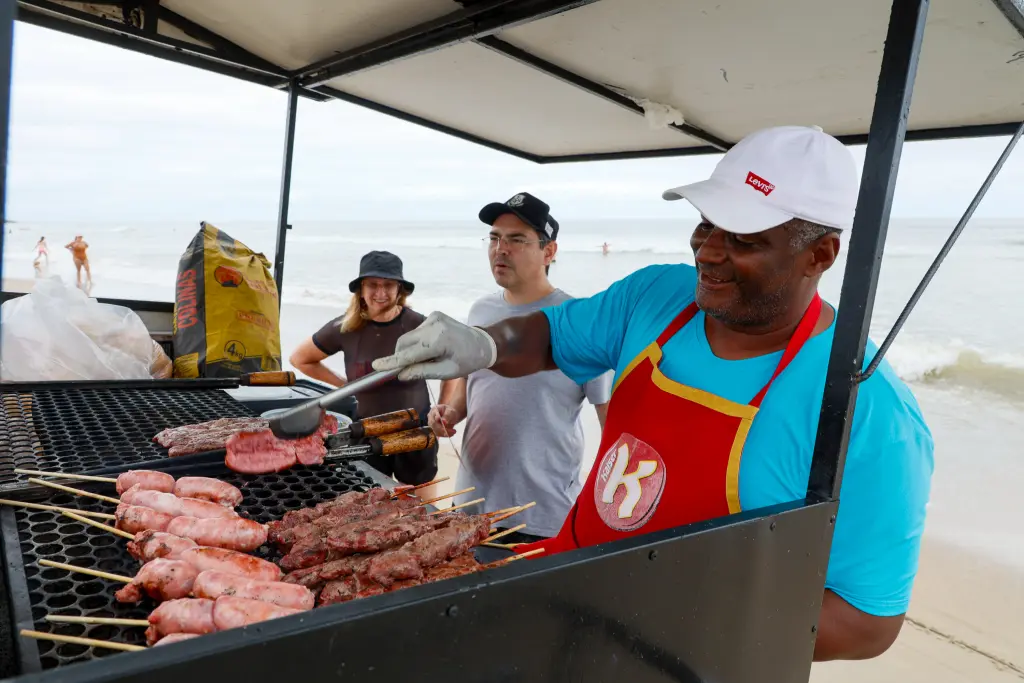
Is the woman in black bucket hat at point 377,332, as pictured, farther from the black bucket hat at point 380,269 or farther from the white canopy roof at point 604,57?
the white canopy roof at point 604,57

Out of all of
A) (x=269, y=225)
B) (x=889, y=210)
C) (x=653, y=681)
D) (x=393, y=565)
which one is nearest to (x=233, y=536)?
(x=393, y=565)

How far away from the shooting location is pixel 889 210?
1357 mm

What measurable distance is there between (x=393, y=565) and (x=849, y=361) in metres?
1.19

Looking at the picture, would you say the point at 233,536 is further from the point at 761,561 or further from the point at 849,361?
the point at 849,361

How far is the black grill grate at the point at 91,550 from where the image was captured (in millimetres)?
1409

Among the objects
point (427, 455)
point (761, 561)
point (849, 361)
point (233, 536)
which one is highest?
point (849, 361)

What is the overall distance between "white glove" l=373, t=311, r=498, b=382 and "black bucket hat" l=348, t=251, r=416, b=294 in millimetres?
2718

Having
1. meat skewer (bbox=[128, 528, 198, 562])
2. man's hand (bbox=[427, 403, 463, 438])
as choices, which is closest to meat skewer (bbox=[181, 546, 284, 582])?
meat skewer (bbox=[128, 528, 198, 562])

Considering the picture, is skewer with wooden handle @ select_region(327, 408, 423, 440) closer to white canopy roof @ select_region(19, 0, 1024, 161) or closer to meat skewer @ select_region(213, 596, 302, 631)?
meat skewer @ select_region(213, 596, 302, 631)

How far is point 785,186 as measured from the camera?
1714 millimetres

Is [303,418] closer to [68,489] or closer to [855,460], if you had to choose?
[68,489]

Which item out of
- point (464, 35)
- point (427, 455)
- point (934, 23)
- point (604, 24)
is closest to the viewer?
point (934, 23)

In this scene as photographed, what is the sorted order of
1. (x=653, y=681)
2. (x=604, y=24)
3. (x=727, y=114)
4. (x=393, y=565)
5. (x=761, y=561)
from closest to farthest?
1. (x=653, y=681)
2. (x=761, y=561)
3. (x=393, y=565)
4. (x=604, y=24)
5. (x=727, y=114)

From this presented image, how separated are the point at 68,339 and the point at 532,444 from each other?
2717 mm
